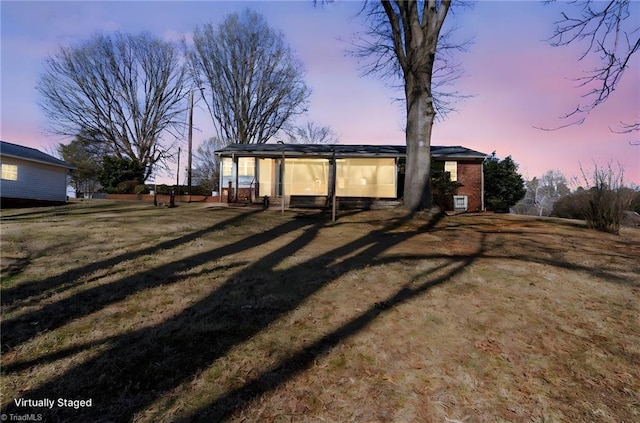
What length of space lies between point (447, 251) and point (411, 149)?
5.50 meters

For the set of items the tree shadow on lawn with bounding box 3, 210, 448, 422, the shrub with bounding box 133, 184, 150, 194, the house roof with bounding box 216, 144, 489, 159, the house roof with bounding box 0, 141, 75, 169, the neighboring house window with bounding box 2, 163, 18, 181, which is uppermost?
the house roof with bounding box 216, 144, 489, 159

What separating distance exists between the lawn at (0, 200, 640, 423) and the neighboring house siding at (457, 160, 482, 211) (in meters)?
14.2

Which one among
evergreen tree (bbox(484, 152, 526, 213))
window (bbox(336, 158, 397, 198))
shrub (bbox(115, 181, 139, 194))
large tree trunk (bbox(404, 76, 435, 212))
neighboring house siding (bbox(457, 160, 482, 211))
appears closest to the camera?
large tree trunk (bbox(404, 76, 435, 212))

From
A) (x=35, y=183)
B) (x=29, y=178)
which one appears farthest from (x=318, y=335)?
(x=35, y=183)

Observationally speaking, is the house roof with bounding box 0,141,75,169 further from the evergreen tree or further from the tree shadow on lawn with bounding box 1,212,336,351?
the evergreen tree

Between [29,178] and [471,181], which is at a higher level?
[471,181]

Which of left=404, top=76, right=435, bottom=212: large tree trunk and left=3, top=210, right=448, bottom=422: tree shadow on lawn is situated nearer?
left=3, top=210, right=448, bottom=422: tree shadow on lawn

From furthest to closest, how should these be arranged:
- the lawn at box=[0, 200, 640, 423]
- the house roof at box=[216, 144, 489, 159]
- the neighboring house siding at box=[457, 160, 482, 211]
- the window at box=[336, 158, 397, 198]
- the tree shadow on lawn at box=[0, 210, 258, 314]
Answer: the neighboring house siding at box=[457, 160, 482, 211] → the window at box=[336, 158, 397, 198] → the house roof at box=[216, 144, 489, 159] → the tree shadow on lawn at box=[0, 210, 258, 314] → the lawn at box=[0, 200, 640, 423]

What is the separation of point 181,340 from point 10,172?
68.1ft

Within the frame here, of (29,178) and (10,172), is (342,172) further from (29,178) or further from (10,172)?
(10,172)

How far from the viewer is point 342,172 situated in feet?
62.3

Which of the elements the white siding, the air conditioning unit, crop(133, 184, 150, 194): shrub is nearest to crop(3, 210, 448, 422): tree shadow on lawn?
the air conditioning unit

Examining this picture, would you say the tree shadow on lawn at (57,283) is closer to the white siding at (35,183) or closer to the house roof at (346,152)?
the house roof at (346,152)

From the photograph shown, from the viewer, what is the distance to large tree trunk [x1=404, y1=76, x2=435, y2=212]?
11.0m
